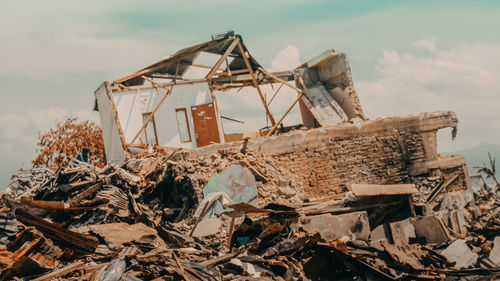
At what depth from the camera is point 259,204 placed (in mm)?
11867

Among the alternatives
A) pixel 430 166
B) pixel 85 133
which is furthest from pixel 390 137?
pixel 85 133

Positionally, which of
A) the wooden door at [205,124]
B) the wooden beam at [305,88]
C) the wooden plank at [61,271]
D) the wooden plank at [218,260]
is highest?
the wooden beam at [305,88]

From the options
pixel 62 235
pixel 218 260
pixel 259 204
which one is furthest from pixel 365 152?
pixel 62 235

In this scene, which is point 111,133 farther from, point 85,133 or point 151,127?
point 85,133

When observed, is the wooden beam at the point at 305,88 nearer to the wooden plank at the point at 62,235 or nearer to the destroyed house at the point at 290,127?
the destroyed house at the point at 290,127

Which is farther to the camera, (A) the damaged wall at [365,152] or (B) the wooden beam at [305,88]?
(B) the wooden beam at [305,88]

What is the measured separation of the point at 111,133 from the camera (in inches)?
671

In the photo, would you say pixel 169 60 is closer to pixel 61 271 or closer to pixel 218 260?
pixel 218 260

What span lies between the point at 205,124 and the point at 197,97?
1.04 m

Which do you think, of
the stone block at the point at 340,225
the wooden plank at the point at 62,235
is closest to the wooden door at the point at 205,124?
the stone block at the point at 340,225

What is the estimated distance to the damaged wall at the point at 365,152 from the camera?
1424 centimetres

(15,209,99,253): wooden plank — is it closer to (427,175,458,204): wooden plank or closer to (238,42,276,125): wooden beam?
(427,175,458,204): wooden plank

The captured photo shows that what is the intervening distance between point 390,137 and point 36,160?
15627 millimetres

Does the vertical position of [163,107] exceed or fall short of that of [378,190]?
it exceeds it
